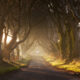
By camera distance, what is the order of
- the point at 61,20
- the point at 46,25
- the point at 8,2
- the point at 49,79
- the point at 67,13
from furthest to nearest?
the point at 46,25
the point at 61,20
the point at 67,13
the point at 8,2
the point at 49,79

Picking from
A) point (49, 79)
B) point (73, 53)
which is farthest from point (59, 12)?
point (49, 79)

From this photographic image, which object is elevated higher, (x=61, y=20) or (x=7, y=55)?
(x=61, y=20)

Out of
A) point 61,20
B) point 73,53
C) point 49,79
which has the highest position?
point 61,20

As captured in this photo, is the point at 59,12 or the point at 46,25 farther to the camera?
the point at 46,25

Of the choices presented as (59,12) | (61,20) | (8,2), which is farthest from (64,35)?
(8,2)

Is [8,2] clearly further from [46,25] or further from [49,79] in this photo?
[46,25]

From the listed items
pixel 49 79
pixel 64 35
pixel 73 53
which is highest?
pixel 64 35

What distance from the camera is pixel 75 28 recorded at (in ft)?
85.5

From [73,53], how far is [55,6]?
7975 mm

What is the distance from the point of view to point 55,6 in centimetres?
2708

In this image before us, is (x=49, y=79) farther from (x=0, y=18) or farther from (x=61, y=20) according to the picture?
(x=61, y=20)

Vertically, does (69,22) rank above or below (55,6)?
below

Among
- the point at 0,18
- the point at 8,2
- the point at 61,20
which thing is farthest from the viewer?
the point at 61,20

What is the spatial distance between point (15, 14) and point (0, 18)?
650cm
